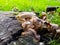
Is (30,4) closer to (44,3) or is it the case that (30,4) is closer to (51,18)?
(44,3)

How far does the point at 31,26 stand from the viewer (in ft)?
13.8

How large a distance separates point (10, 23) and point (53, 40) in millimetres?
833

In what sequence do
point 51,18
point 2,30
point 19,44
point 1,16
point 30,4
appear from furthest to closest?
point 30,4, point 51,18, point 1,16, point 2,30, point 19,44

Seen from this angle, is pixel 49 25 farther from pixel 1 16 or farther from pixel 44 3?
pixel 44 3

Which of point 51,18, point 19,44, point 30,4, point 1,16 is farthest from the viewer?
point 30,4

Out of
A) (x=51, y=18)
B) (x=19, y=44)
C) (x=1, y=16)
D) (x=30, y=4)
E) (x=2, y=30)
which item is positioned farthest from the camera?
(x=30, y=4)

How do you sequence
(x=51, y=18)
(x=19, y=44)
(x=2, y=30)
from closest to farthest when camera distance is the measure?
(x=19, y=44) → (x=2, y=30) → (x=51, y=18)

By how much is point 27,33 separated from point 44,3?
105 inches

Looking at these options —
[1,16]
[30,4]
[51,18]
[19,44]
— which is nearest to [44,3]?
[30,4]

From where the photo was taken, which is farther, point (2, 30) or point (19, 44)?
point (2, 30)

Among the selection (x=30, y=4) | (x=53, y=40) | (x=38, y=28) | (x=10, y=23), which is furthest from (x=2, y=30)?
(x=30, y=4)

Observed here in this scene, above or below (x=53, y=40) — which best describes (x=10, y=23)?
above

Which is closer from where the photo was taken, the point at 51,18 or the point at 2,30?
the point at 2,30

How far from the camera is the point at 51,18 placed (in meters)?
5.09
